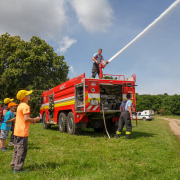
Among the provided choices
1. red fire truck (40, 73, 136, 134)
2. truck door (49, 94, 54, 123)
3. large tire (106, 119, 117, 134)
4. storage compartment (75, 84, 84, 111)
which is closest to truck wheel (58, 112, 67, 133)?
red fire truck (40, 73, 136, 134)

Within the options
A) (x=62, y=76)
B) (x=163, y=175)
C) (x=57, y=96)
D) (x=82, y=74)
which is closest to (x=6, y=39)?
(x=62, y=76)

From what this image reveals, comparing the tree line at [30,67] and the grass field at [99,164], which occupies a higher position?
the tree line at [30,67]

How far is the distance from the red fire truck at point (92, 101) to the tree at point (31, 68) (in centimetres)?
1624

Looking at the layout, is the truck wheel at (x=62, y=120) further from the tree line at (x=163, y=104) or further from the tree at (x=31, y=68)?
the tree line at (x=163, y=104)

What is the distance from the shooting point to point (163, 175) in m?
4.33

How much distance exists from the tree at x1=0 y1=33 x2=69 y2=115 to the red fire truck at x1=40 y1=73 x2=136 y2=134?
53.3 ft

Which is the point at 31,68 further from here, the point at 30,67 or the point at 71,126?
the point at 71,126

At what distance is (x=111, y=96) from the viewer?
10.2 metres

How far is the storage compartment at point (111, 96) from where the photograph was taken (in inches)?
386

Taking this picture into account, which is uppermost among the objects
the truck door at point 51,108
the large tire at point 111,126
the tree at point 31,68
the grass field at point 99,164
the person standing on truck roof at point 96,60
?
the tree at point 31,68

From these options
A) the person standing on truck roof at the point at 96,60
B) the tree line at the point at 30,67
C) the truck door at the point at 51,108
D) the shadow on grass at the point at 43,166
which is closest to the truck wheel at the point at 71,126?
the person standing on truck roof at the point at 96,60

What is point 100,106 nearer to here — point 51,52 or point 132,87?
point 132,87

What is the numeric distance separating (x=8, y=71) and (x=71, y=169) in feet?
83.3

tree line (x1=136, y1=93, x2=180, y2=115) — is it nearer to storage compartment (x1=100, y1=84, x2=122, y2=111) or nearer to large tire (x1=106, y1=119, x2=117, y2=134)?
large tire (x1=106, y1=119, x2=117, y2=134)
